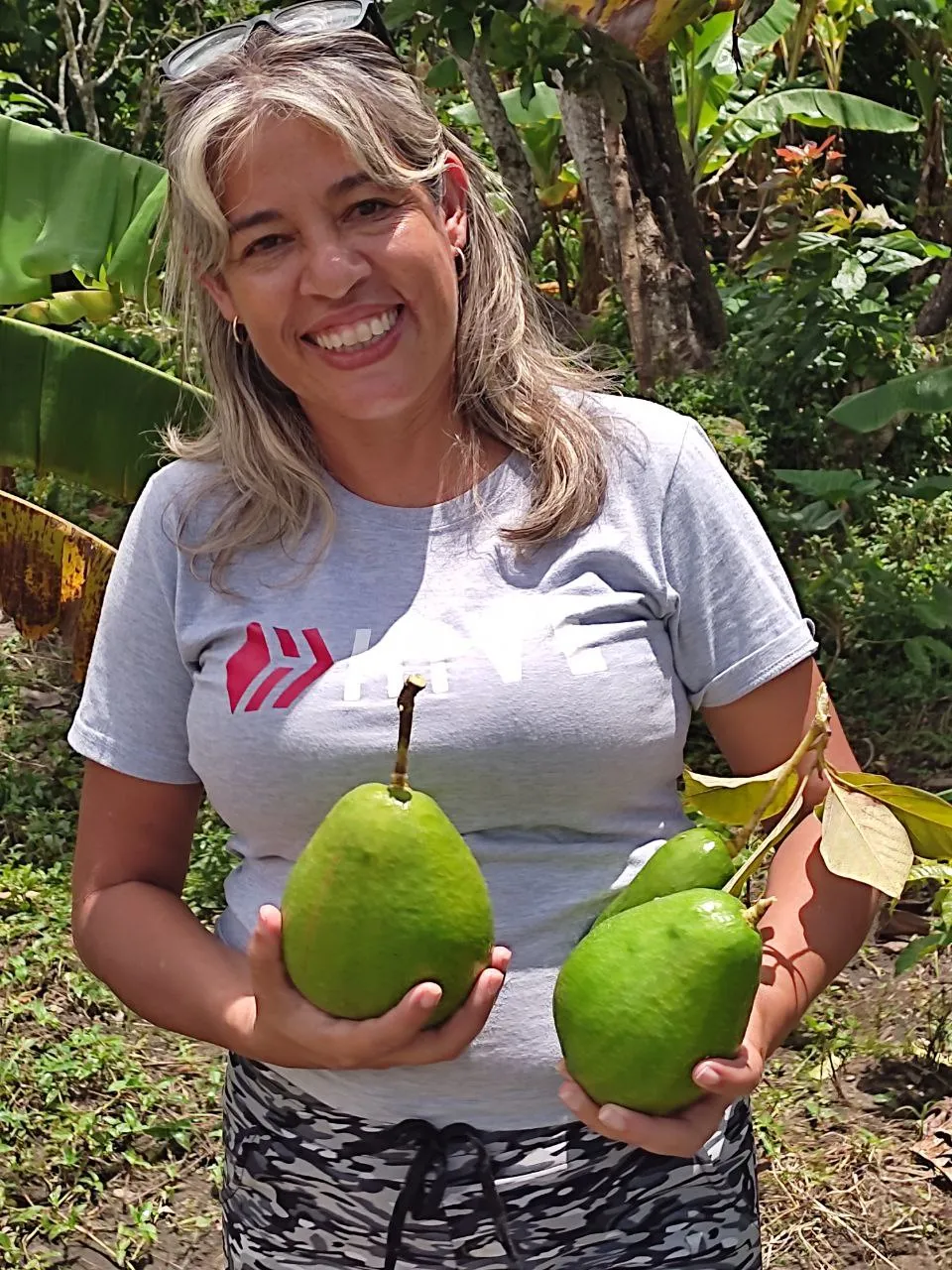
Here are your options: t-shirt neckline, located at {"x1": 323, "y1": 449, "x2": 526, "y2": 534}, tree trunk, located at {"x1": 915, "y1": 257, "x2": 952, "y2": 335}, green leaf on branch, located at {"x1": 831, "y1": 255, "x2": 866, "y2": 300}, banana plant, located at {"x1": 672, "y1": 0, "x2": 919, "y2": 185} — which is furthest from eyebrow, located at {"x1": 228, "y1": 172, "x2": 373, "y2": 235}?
banana plant, located at {"x1": 672, "y1": 0, "x2": 919, "y2": 185}

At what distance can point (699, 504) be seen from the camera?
1.63m

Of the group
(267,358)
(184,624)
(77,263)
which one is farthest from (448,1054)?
(77,263)

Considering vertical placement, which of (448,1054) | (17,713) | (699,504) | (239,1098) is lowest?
(17,713)

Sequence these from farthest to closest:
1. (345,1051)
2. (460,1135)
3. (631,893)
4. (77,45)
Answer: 1. (77,45)
2. (460,1135)
3. (631,893)
4. (345,1051)

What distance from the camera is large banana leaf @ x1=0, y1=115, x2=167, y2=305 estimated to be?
4.17 m

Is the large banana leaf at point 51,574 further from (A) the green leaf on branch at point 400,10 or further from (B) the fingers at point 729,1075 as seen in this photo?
(B) the fingers at point 729,1075

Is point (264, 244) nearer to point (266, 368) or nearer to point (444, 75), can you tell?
point (266, 368)

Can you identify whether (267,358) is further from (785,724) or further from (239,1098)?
(239,1098)

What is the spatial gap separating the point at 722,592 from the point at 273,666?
1.64ft

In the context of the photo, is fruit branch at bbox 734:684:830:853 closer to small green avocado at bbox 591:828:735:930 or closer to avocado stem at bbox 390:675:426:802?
small green avocado at bbox 591:828:735:930

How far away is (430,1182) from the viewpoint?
1549mm

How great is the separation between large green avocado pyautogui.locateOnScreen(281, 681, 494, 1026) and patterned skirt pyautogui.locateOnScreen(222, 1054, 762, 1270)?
1.21 feet

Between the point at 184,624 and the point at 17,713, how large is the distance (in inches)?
149

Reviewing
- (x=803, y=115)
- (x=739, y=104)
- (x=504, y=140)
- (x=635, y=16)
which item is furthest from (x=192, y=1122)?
(x=739, y=104)
